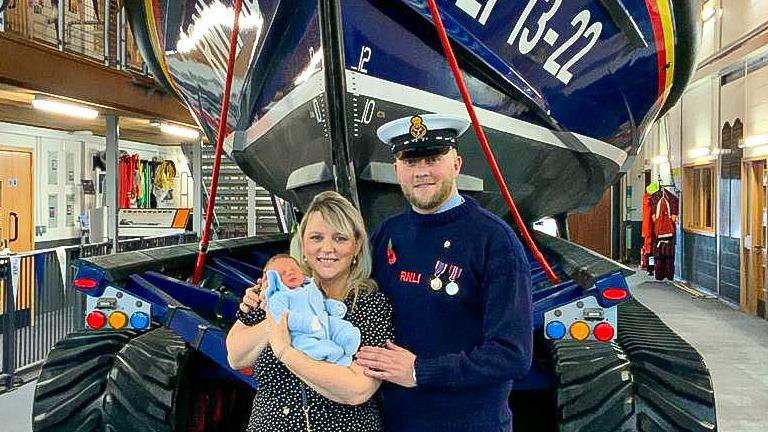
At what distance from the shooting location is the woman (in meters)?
1.84

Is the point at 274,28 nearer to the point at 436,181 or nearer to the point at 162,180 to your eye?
the point at 436,181

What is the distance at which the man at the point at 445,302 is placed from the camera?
1.88 metres

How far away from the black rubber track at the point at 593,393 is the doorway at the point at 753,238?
7577 mm

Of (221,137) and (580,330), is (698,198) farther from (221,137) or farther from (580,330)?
(221,137)

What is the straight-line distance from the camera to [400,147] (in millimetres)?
2086

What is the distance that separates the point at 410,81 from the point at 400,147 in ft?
4.05

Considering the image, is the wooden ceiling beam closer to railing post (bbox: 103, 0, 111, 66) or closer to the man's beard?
railing post (bbox: 103, 0, 111, 66)

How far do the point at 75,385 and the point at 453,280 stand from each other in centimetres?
145

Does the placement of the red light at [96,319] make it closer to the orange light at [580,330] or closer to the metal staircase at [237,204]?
the orange light at [580,330]

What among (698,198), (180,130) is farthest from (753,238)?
(180,130)

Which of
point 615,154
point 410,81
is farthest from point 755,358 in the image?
point 410,81

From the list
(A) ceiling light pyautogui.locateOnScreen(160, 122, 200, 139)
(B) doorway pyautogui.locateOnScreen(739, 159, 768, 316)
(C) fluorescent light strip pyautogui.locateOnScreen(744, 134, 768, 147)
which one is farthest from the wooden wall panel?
(A) ceiling light pyautogui.locateOnScreen(160, 122, 200, 139)

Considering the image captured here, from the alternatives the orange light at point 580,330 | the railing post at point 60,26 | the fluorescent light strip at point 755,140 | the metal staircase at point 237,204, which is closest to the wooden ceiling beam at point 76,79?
the railing post at point 60,26

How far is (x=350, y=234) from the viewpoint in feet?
6.44
